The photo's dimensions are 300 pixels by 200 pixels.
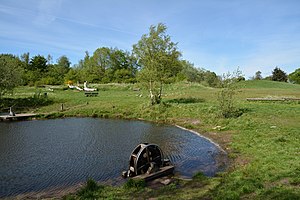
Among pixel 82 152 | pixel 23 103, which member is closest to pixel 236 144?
pixel 82 152

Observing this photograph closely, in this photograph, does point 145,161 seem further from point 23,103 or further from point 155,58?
point 23,103

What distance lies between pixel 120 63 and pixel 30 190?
82934 mm

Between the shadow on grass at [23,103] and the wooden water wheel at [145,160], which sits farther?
the shadow on grass at [23,103]

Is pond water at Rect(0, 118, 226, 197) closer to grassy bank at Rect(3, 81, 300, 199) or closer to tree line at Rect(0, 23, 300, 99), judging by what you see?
grassy bank at Rect(3, 81, 300, 199)

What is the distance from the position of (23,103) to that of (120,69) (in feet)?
175

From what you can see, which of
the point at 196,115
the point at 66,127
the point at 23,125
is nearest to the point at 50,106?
the point at 23,125

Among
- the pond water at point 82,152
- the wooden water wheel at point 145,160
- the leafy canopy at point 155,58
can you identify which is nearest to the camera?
the wooden water wheel at point 145,160

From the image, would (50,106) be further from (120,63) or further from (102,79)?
(120,63)

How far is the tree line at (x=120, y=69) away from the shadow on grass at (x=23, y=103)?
6.59 feet

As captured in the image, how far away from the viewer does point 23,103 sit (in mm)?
37125

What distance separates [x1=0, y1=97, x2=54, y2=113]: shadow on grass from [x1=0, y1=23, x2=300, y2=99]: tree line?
6.59ft

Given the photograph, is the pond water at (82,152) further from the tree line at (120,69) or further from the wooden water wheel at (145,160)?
the tree line at (120,69)

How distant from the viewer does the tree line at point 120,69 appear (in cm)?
3225

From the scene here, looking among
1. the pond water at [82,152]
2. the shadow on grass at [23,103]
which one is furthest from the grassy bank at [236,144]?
the pond water at [82,152]
